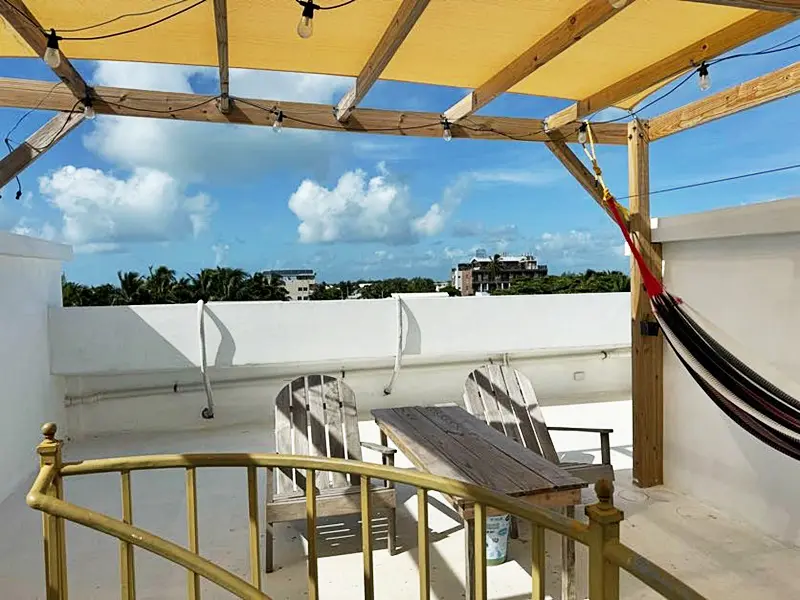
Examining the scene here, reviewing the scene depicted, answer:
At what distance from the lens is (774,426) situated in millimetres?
2725

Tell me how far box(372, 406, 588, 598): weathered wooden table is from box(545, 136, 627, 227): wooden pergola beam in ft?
5.53

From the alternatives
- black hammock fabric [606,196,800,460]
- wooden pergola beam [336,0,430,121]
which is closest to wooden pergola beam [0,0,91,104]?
wooden pergola beam [336,0,430,121]

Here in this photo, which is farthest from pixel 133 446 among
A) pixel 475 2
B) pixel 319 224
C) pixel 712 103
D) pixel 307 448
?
pixel 319 224

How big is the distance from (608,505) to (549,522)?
0.61ft

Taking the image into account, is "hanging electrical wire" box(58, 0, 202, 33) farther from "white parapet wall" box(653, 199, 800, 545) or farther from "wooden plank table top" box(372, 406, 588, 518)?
"white parapet wall" box(653, 199, 800, 545)

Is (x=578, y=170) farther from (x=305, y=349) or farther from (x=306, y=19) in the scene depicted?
(x=305, y=349)

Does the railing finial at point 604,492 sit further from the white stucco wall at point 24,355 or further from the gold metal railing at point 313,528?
the white stucco wall at point 24,355

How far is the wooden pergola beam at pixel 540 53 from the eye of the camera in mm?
2424

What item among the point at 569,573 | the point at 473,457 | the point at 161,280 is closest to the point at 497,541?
the point at 473,457

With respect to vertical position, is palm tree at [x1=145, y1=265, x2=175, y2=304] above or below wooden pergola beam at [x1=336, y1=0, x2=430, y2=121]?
below

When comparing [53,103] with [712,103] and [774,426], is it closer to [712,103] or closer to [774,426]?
[712,103]

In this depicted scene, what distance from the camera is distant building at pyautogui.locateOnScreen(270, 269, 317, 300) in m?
6.98

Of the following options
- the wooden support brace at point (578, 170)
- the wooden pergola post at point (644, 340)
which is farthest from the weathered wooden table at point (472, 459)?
the wooden support brace at point (578, 170)

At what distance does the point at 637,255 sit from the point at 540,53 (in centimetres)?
138
